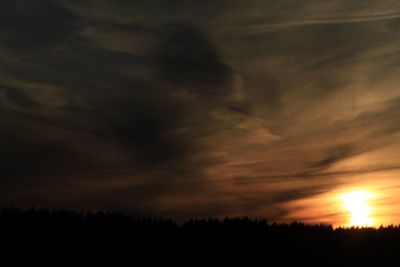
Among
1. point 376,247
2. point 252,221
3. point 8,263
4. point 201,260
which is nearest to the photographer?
point 8,263

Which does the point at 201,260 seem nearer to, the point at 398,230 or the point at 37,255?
the point at 37,255

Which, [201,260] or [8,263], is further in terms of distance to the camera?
[201,260]

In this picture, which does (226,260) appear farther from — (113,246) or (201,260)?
(113,246)

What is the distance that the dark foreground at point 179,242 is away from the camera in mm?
24859

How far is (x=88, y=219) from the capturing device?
27.9 meters

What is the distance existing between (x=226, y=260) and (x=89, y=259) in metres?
8.75

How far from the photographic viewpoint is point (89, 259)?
25.8 m

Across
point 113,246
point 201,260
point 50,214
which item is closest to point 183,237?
point 201,260

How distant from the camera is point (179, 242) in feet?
101

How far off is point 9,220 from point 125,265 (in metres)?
5.57

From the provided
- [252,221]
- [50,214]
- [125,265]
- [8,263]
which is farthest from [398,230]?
[8,263]

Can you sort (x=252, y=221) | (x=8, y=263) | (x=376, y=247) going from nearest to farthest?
(x=8, y=263), (x=252, y=221), (x=376, y=247)

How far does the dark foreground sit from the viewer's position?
2486cm

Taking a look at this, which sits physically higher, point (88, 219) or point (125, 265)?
point (88, 219)
